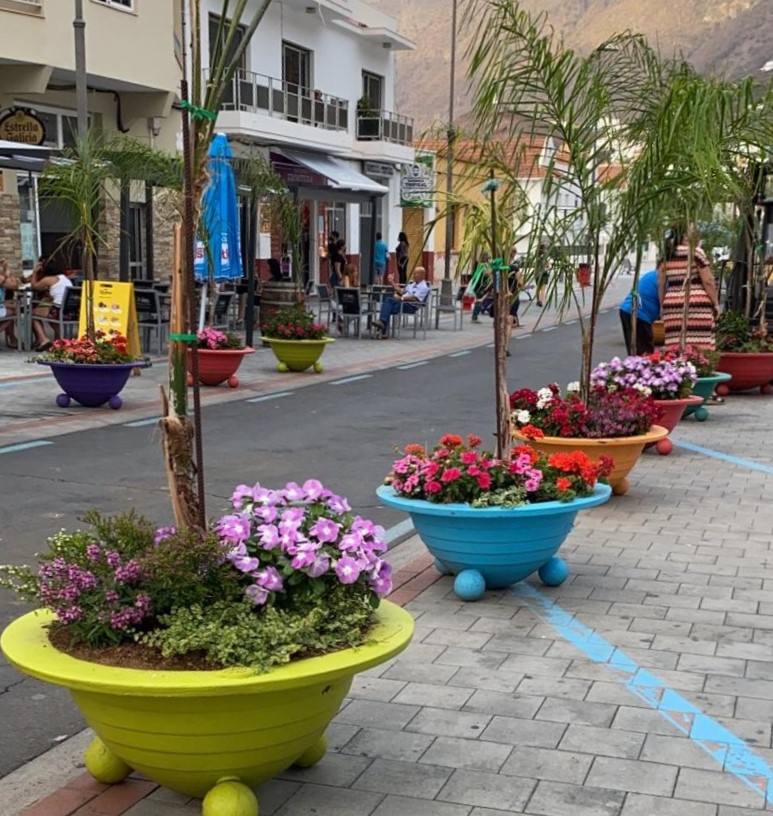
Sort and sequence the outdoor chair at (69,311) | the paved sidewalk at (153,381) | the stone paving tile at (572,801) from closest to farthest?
the stone paving tile at (572,801)
the paved sidewalk at (153,381)
the outdoor chair at (69,311)

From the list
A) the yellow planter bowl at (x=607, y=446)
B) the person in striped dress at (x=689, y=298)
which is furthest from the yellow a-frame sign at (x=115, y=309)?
the yellow planter bowl at (x=607, y=446)

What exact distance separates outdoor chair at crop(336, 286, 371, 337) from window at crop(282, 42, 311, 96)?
10.7 metres

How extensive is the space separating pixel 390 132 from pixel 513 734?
3360 cm

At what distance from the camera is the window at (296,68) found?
30719mm

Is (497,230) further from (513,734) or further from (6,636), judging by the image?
(6,636)

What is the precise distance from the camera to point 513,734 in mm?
3875

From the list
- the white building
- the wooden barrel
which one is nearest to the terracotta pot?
the wooden barrel

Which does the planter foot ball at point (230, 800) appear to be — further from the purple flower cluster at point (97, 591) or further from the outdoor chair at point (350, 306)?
the outdoor chair at point (350, 306)

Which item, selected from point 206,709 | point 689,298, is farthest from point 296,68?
point 206,709

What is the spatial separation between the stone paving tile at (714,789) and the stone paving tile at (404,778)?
2.42 feet

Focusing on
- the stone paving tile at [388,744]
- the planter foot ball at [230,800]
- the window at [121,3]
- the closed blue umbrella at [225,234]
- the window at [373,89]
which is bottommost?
the stone paving tile at [388,744]

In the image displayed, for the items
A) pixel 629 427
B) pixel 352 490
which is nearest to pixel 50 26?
pixel 352 490

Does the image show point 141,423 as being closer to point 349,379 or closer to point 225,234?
point 225,234

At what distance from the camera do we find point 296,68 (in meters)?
31.8
